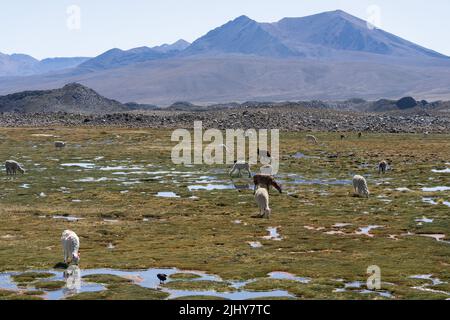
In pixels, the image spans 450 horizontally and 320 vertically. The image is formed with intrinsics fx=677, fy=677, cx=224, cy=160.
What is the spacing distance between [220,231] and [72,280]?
30.0ft

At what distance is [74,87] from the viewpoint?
17812 centimetres

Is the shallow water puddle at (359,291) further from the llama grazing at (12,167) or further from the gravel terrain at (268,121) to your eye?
the gravel terrain at (268,121)

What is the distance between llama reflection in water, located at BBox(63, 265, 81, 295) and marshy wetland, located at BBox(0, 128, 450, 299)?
0.06 metres

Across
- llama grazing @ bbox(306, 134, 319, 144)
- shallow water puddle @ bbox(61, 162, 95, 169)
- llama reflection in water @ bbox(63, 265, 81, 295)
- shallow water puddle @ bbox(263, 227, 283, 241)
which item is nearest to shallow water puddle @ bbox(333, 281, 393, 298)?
shallow water puddle @ bbox(263, 227, 283, 241)

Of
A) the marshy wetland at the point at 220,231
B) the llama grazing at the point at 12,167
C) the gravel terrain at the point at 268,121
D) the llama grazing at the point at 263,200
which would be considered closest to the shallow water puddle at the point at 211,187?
the marshy wetland at the point at 220,231

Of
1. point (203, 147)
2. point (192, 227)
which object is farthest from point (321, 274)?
point (203, 147)

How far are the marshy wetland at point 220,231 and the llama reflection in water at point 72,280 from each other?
0.19 feet

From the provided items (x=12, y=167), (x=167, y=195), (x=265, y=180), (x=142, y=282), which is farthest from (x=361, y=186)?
(x=12, y=167)

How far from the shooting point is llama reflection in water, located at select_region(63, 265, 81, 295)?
1888 centimetres

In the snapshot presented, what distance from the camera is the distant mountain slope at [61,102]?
531ft

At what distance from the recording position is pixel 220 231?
91.8ft

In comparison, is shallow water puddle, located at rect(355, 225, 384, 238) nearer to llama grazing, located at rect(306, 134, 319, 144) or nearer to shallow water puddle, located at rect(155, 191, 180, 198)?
shallow water puddle, located at rect(155, 191, 180, 198)
